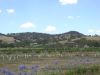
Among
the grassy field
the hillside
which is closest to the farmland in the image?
the grassy field

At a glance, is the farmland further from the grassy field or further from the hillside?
the hillside

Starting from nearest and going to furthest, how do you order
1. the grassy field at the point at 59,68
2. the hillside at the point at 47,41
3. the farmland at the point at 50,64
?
the grassy field at the point at 59,68, the farmland at the point at 50,64, the hillside at the point at 47,41

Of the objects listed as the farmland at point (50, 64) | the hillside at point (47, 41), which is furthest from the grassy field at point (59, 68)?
the hillside at point (47, 41)

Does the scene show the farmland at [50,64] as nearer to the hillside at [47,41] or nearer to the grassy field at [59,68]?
the grassy field at [59,68]

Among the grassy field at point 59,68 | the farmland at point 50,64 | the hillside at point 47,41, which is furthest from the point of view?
the hillside at point 47,41

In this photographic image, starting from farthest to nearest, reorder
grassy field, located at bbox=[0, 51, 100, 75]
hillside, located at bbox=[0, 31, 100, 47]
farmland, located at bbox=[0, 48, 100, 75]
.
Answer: hillside, located at bbox=[0, 31, 100, 47], farmland, located at bbox=[0, 48, 100, 75], grassy field, located at bbox=[0, 51, 100, 75]

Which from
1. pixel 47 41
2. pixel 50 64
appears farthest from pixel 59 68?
pixel 47 41

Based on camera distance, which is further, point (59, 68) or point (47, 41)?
point (47, 41)

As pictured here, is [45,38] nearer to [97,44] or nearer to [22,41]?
[22,41]

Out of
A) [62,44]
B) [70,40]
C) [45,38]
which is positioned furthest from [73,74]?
[45,38]

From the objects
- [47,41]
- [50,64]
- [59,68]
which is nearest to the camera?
[59,68]

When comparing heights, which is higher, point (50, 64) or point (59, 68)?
point (59, 68)

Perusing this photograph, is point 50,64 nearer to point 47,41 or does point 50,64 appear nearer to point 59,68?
point 59,68

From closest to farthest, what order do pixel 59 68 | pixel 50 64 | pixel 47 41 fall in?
pixel 59 68
pixel 50 64
pixel 47 41
